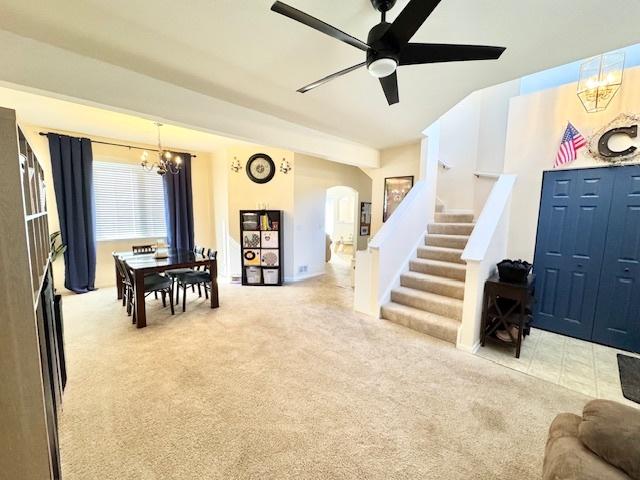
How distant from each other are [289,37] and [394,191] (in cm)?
348

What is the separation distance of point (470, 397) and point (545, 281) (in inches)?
84.1

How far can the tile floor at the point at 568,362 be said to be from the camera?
2.27 m

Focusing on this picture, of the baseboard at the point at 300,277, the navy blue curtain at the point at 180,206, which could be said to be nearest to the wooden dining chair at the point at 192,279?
the navy blue curtain at the point at 180,206

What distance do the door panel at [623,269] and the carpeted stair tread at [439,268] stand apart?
1.38 meters

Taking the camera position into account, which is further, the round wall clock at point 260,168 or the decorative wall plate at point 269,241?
the round wall clock at point 260,168

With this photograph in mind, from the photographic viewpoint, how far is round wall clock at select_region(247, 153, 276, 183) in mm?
5320

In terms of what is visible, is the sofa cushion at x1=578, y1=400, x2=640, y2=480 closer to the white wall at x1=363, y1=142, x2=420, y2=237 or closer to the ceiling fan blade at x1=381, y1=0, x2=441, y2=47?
the ceiling fan blade at x1=381, y1=0, x2=441, y2=47

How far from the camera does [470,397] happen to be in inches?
82.6

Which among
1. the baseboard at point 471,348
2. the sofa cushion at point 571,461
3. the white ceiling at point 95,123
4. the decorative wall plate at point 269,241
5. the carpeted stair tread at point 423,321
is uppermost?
the white ceiling at point 95,123

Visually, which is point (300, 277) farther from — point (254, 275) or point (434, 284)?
point (434, 284)

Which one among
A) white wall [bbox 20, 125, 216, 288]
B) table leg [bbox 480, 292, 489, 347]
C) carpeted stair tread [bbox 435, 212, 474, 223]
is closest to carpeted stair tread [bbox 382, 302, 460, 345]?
table leg [bbox 480, 292, 489, 347]

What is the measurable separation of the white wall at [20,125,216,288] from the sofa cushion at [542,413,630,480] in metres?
5.04

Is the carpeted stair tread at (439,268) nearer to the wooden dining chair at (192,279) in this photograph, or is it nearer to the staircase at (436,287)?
the staircase at (436,287)

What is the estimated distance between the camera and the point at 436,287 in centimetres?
350
